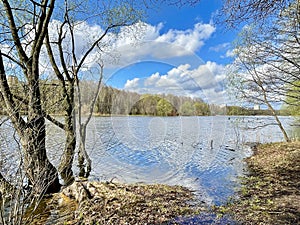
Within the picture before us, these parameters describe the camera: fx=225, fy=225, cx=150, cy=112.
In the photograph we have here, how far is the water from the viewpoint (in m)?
6.96

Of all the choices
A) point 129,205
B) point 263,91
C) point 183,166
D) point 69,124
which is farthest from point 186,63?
point 263,91

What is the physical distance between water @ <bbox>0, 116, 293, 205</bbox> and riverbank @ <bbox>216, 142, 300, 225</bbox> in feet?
1.66

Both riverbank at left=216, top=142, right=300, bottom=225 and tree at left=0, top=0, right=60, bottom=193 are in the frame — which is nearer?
riverbank at left=216, top=142, right=300, bottom=225

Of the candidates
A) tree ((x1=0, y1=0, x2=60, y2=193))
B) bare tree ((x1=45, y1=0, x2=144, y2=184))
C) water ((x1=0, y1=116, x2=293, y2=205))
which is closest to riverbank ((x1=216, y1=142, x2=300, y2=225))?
water ((x1=0, y1=116, x2=293, y2=205))

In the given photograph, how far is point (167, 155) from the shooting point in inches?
449

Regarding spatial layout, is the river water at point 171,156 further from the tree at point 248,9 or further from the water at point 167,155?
the tree at point 248,9

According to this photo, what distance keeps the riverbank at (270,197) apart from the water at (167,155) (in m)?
0.51

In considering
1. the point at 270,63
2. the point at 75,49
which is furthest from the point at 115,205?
the point at 270,63

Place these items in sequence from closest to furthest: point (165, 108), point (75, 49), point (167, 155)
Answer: point (165, 108), point (75, 49), point (167, 155)

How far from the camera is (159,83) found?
243 inches

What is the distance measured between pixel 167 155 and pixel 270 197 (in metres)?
6.62

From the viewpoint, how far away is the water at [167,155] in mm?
6957

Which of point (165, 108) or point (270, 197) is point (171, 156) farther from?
point (270, 197)

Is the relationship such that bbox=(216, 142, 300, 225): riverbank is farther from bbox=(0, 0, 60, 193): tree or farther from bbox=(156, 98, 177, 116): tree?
bbox=(0, 0, 60, 193): tree
